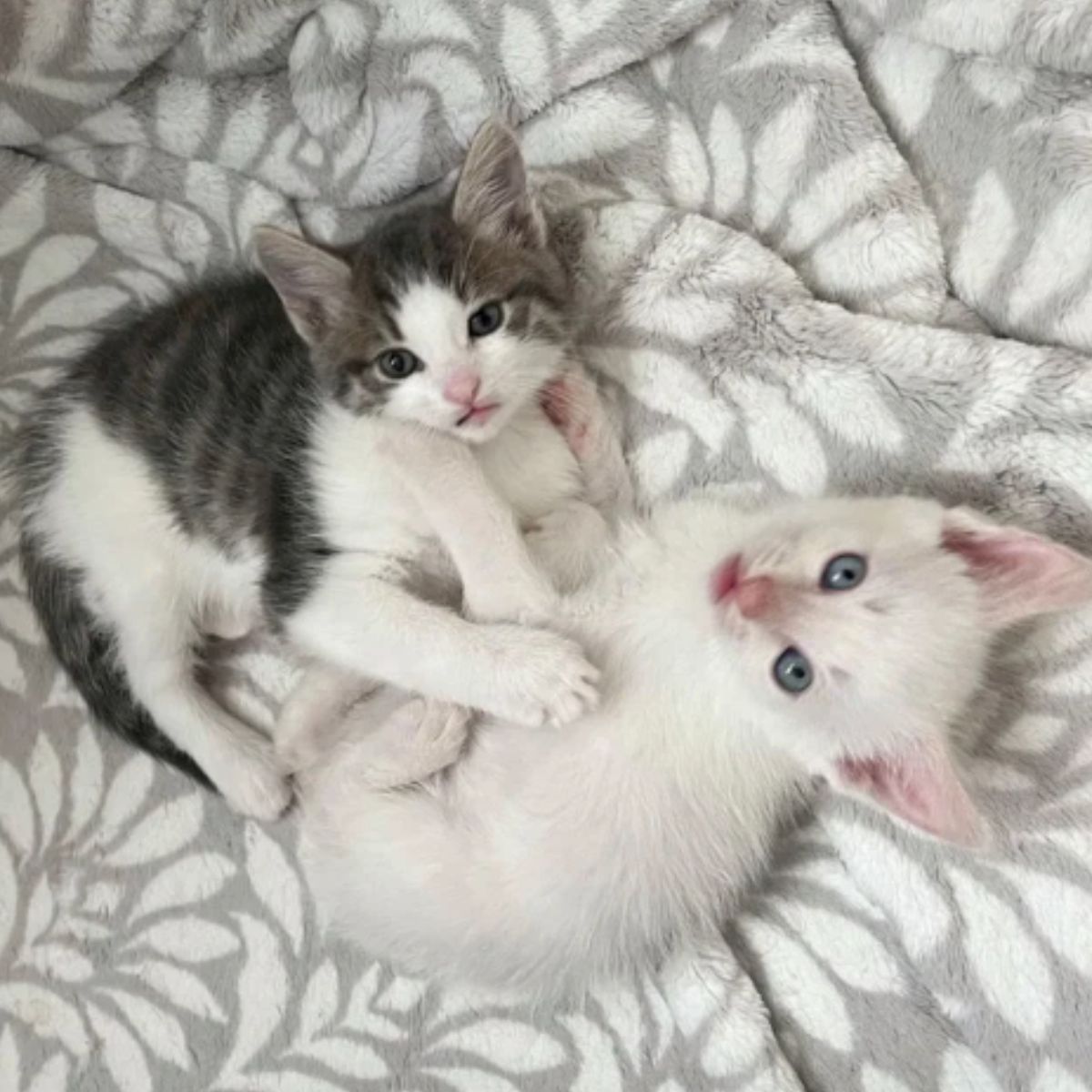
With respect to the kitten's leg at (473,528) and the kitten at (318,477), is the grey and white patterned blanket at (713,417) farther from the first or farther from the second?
the kitten's leg at (473,528)

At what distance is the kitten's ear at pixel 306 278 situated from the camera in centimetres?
141

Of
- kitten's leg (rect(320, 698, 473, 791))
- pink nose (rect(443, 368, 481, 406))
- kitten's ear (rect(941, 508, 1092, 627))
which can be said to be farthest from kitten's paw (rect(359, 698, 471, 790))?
kitten's ear (rect(941, 508, 1092, 627))

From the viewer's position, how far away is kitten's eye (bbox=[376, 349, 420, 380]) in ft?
4.66

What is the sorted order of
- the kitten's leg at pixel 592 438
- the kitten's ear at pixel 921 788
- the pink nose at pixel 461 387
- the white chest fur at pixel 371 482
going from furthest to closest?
1. the kitten's leg at pixel 592 438
2. the white chest fur at pixel 371 482
3. the pink nose at pixel 461 387
4. the kitten's ear at pixel 921 788

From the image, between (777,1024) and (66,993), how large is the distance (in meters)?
0.97

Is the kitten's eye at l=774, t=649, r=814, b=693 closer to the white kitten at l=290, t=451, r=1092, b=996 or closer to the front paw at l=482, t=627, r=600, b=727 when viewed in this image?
the white kitten at l=290, t=451, r=1092, b=996

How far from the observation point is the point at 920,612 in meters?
1.29

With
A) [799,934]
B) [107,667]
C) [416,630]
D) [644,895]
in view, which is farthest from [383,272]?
[799,934]

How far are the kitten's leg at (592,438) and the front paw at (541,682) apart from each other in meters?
0.27

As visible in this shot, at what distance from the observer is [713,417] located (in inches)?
63.1

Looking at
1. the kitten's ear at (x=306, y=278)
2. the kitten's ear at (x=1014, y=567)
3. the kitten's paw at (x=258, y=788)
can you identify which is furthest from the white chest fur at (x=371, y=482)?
the kitten's ear at (x=1014, y=567)

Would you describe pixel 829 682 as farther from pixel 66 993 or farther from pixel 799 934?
pixel 66 993

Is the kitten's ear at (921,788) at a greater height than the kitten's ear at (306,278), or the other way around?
the kitten's ear at (306,278)

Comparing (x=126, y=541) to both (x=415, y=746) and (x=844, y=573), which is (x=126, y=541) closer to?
(x=415, y=746)
